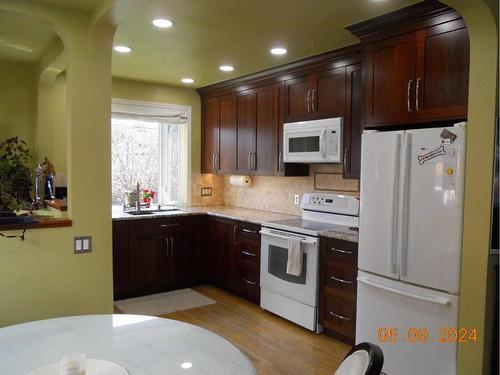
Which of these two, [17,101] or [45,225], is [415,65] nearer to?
[45,225]

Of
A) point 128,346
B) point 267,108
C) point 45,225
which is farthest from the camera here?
point 267,108

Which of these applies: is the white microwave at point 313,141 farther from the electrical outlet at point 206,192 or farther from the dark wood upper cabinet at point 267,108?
the electrical outlet at point 206,192

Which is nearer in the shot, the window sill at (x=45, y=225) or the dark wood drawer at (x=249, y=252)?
the window sill at (x=45, y=225)

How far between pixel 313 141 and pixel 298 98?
519 mm

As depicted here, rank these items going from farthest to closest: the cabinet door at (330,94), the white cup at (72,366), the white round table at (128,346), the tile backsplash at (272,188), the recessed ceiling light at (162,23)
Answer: the tile backsplash at (272,188) → the cabinet door at (330,94) → the recessed ceiling light at (162,23) → the white round table at (128,346) → the white cup at (72,366)

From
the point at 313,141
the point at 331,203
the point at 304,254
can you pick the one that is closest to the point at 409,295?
the point at 304,254

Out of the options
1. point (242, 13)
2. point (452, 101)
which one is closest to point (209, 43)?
point (242, 13)

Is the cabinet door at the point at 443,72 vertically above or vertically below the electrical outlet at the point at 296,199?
above

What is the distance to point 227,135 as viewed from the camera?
5.04 metres

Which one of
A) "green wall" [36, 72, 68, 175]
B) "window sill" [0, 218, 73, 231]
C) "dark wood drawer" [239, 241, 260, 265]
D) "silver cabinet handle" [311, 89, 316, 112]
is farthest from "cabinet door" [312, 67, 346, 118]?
"green wall" [36, 72, 68, 175]

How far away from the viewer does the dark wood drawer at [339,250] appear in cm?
316

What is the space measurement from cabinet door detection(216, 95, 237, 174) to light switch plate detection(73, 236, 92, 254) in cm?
255

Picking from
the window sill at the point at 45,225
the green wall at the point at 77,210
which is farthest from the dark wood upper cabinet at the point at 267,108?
the window sill at the point at 45,225
